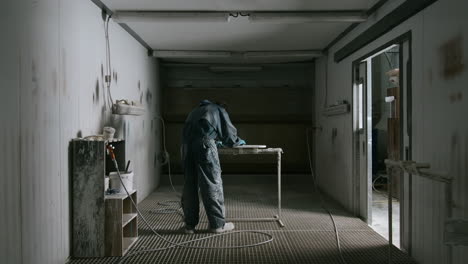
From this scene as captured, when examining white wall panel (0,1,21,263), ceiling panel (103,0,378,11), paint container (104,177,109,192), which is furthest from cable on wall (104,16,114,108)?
white wall panel (0,1,21,263)

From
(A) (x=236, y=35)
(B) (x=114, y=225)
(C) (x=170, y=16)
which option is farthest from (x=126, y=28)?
(B) (x=114, y=225)

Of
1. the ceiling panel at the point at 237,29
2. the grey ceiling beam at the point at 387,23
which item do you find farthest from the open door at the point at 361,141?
the ceiling panel at the point at 237,29

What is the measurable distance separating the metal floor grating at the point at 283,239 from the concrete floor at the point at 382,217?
0.19m

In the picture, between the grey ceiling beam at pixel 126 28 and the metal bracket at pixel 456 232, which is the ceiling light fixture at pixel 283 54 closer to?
the grey ceiling beam at pixel 126 28

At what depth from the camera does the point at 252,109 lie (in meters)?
7.48

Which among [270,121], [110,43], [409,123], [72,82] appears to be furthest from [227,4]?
[270,121]

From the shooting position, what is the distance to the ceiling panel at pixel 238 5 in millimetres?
3754

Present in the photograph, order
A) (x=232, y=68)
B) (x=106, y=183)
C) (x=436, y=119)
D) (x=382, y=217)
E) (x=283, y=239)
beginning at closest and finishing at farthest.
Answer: (x=436, y=119) < (x=106, y=183) < (x=283, y=239) < (x=382, y=217) < (x=232, y=68)

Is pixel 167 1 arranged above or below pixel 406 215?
above

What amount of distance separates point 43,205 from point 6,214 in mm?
461

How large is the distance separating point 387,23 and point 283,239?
2289 mm

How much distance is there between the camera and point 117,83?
432 centimetres

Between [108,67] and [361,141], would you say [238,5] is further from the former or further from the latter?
[361,141]

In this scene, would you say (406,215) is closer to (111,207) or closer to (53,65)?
(111,207)
